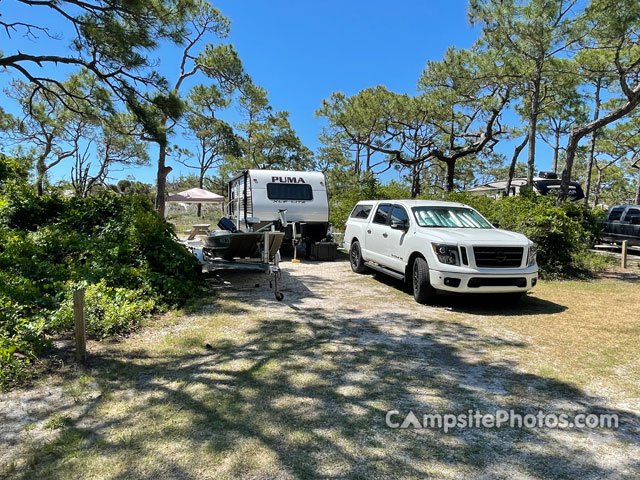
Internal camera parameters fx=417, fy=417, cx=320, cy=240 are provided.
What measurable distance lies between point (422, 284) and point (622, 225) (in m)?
12.0

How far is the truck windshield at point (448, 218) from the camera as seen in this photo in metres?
7.57

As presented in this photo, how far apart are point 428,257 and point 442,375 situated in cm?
286

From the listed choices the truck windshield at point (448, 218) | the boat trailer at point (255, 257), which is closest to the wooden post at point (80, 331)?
the boat trailer at point (255, 257)

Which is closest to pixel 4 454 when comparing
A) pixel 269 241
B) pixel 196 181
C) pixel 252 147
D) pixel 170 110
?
pixel 269 241

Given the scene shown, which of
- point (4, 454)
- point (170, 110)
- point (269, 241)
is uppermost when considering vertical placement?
point (170, 110)

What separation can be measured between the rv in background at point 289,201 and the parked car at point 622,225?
32.6 ft

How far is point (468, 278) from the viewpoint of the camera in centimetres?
620

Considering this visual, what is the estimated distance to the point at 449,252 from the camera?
6.40 meters

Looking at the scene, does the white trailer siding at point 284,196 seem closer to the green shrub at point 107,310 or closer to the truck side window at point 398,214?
the truck side window at point 398,214

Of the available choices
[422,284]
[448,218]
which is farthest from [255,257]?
[448,218]

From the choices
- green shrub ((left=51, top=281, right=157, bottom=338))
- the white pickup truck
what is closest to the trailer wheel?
the white pickup truck

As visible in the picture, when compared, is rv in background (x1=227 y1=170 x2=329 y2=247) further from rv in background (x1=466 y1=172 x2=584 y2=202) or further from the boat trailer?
rv in background (x1=466 y1=172 x2=584 y2=202)

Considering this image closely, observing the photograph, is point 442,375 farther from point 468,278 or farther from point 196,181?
point 196,181

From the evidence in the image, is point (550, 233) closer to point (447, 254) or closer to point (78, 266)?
point (447, 254)
